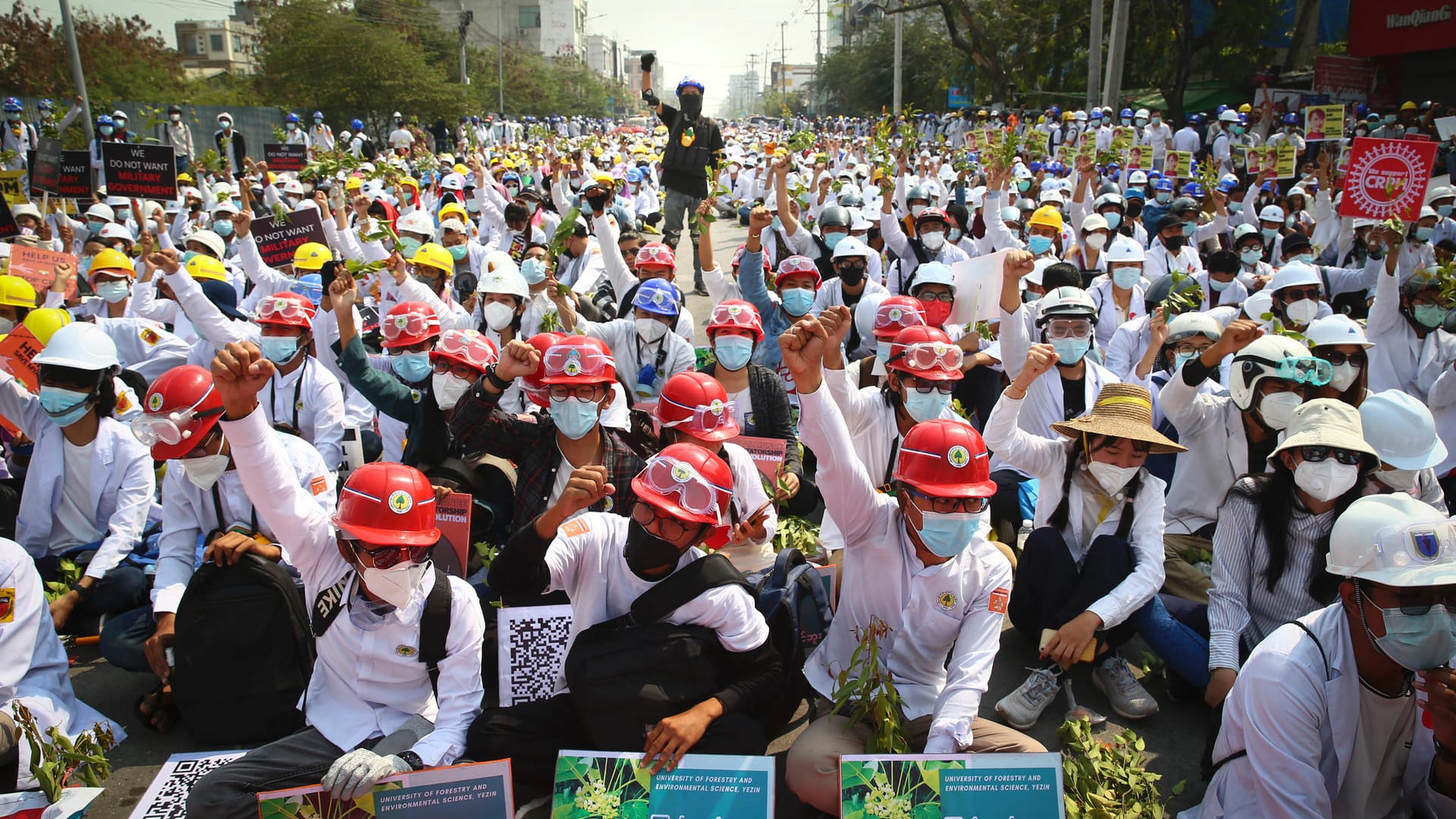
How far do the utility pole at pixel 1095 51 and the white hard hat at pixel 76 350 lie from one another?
23.7 metres

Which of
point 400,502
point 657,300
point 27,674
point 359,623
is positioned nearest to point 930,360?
point 657,300

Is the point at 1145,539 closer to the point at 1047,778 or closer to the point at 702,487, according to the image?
the point at 1047,778

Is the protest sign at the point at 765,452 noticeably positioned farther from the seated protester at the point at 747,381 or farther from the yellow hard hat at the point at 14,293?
the yellow hard hat at the point at 14,293

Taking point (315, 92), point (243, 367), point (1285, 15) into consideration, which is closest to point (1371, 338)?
point (243, 367)

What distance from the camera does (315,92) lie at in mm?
38125

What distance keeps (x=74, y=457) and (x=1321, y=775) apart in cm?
582

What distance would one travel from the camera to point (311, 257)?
28.9ft

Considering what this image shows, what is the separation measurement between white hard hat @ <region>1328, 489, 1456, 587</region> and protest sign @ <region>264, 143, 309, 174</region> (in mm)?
17569

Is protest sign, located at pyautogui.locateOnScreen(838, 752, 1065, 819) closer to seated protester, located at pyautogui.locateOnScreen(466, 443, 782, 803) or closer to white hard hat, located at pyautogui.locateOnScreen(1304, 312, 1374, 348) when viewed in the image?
seated protester, located at pyautogui.locateOnScreen(466, 443, 782, 803)

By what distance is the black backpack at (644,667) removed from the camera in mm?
3473

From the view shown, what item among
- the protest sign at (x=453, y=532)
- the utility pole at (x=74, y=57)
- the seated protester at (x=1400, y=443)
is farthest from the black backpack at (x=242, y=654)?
the utility pole at (x=74, y=57)

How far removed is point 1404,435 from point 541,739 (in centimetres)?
393

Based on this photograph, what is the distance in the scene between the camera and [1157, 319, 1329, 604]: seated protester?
4.96 meters

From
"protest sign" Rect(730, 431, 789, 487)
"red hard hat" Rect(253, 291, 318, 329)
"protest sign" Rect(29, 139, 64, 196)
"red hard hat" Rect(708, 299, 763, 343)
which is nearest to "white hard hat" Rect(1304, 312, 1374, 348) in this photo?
"protest sign" Rect(730, 431, 789, 487)
